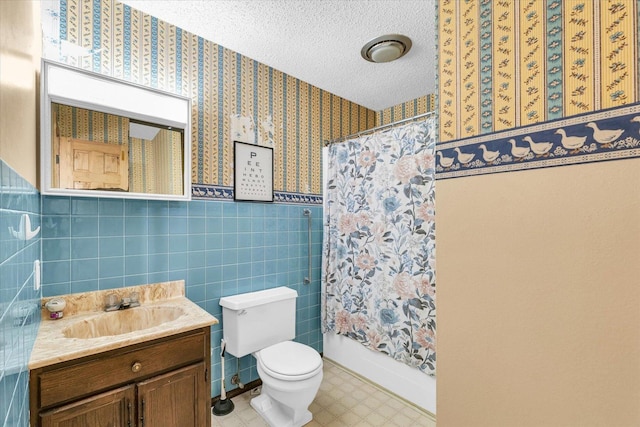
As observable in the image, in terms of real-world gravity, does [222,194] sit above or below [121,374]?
above

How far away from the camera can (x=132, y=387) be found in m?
1.30

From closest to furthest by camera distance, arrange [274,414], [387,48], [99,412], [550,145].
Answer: [550,145] → [99,412] → [274,414] → [387,48]

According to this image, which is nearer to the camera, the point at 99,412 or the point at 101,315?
the point at 99,412

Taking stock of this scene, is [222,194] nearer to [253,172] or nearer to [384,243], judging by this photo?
[253,172]

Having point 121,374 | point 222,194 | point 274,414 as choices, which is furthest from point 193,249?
point 274,414

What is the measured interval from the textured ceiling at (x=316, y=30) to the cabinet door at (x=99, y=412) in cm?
204

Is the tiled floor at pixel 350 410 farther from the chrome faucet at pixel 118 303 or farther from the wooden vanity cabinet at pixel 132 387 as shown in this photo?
the chrome faucet at pixel 118 303

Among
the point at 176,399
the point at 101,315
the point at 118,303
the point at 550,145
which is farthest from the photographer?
the point at 118,303

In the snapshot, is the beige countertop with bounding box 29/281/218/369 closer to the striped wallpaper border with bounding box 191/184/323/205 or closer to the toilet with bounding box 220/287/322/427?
the toilet with bounding box 220/287/322/427

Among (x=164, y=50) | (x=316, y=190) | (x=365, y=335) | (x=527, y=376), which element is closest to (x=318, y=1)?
(x=164, y=50)

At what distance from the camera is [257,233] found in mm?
2287

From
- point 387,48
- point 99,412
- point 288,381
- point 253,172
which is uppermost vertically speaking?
point 387,48

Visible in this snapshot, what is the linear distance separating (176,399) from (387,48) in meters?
2.42

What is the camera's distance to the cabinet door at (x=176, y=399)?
134 cm
